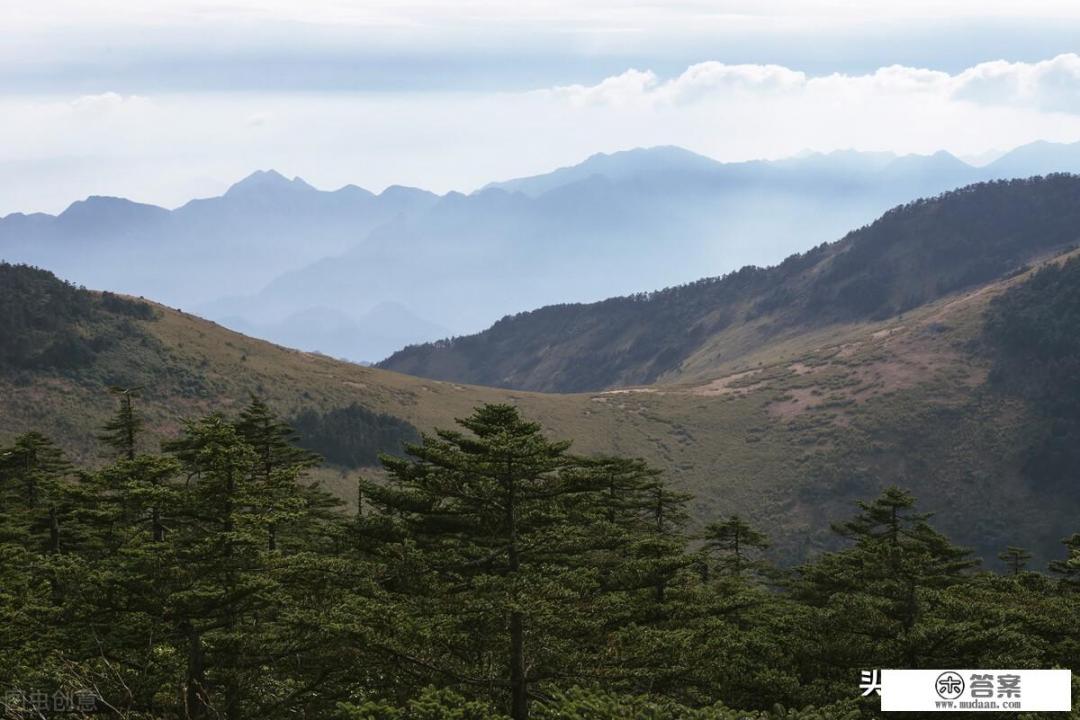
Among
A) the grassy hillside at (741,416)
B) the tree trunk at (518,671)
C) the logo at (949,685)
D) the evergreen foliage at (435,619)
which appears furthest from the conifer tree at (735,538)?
the grassy hillside at (741,416)

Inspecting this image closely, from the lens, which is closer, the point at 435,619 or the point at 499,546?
the point at 435,619

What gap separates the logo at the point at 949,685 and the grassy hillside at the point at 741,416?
7567 cm

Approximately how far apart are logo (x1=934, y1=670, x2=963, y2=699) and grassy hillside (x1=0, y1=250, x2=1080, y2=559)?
7567 cm

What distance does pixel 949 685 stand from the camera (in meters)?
17.5

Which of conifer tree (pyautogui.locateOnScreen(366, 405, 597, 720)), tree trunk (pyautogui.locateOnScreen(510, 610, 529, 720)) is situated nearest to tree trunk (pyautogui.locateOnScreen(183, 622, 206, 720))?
conifer tree (pyautogui.locateOnScreen(366, 405, 597, 720))

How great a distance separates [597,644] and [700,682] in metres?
3.37

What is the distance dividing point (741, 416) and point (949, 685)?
120 meters

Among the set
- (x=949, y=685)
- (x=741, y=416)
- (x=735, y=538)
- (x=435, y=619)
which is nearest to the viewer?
(x=435, y=619)

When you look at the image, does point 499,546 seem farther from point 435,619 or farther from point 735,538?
point 735,538

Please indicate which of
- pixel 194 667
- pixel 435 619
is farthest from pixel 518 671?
pixel 194 667

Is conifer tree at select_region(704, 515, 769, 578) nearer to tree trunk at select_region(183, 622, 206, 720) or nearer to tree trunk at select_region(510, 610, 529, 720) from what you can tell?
tree trunk at select_region(510, 610, 529, 720)

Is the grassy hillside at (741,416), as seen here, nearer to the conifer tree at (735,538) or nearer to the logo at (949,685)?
the conifer tree at (735,538)

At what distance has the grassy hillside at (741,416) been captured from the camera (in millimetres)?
99438

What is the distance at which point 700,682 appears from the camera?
1919 centimetres
